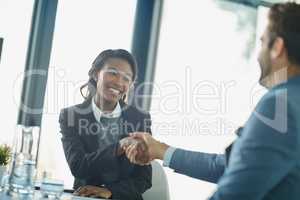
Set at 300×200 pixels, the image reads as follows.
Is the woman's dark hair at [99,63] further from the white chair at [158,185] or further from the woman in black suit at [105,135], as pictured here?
the white chair at [158,185]

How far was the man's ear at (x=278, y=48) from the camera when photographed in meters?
1.54

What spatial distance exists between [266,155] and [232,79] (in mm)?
1844

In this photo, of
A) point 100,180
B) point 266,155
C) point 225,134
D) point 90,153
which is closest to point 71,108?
point 90,153

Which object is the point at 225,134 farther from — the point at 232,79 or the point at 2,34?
the point at 2,34

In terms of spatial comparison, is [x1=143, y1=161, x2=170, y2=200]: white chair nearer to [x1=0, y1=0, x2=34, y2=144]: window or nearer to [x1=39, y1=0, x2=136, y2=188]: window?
[x1=39, y1=0, x2=136, y2=188]: window

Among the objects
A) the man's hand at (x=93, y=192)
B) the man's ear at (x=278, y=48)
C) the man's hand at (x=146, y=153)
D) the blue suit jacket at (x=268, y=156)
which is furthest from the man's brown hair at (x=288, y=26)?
the man's hand at (x=93, y=192)

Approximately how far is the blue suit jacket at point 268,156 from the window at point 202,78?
1.36 meters

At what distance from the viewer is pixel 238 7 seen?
3006 millimetres

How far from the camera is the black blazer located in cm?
226

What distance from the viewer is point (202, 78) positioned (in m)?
2.79

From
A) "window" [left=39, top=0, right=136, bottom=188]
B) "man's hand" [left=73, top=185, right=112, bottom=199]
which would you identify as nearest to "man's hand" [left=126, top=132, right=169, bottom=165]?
"man's hand" [left=73, top=185, right=112, bottom=199]

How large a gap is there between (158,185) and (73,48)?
0.98 m

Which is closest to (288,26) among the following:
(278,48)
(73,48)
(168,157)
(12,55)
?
(278,48)

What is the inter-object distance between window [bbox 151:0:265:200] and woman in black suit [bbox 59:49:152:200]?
0.28 metres
